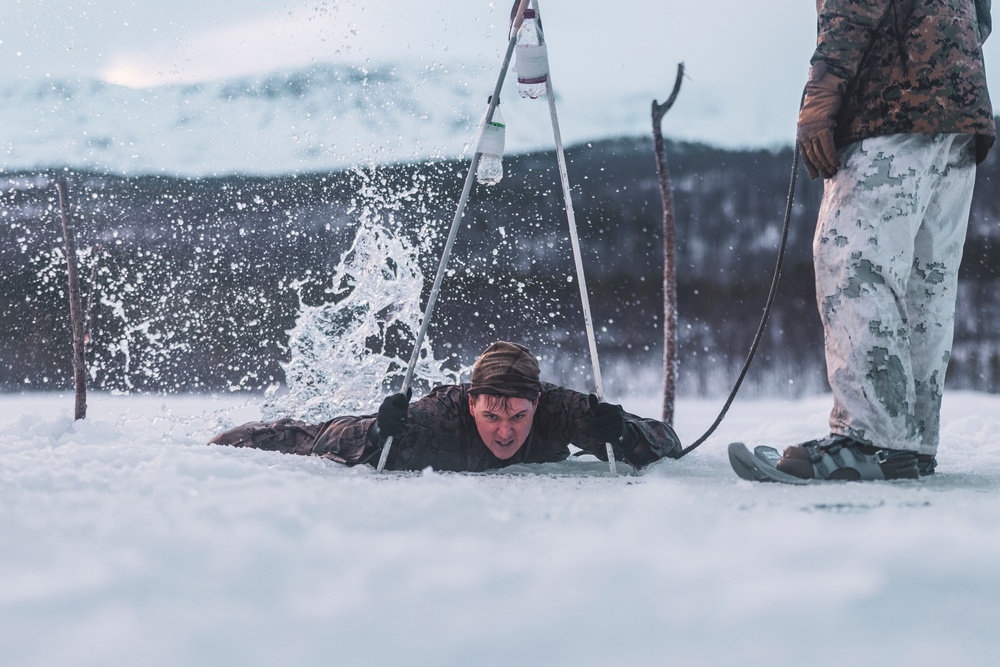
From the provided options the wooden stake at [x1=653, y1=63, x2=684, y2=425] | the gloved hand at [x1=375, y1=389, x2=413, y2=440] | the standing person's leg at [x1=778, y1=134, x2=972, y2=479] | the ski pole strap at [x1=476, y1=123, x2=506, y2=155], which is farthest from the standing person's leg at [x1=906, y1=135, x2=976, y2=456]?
the wooden stake at [x1=653, y1=63, x2=684, y2=425]

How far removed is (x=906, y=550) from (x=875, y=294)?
1.29 metres

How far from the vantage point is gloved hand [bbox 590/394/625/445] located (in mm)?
2748

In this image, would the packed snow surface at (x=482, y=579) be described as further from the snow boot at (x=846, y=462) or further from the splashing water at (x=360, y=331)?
the splashing water at (x=360, y=331)

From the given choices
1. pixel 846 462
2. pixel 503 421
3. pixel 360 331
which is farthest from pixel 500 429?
pixel 360 331

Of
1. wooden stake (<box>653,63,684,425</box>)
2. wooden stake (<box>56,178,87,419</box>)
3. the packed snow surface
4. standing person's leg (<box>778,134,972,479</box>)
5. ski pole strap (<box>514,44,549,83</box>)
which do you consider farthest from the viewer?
wooden stake (<box>653,63,684,425</box>)

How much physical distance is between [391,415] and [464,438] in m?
0.50

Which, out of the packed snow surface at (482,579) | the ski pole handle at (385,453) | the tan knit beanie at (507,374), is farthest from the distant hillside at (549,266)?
the packed snow surface at (482,579)

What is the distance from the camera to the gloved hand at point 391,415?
268cm

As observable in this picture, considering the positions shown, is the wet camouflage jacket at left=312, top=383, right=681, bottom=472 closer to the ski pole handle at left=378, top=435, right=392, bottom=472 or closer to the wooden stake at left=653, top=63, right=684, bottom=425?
the ski pole handle at left=378, top=435, right=392, bottom=472

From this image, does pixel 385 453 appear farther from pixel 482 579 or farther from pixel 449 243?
pixel 482 579

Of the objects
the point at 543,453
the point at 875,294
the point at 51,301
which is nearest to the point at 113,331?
the point at 51,301

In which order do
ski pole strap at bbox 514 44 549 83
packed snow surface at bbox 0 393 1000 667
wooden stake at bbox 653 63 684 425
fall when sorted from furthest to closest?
1. wooden stake at bbox 653 63 684 425
2. ski pole strap at bbox 514 44 549 83
3. packed snow surface at bbox 0 393 1000 667

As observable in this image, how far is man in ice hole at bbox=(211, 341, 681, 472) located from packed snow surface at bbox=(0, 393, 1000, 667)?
4.59 ft

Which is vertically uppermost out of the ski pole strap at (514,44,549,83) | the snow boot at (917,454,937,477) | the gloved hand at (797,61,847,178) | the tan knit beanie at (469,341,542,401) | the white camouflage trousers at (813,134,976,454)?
the ski pole strap at (514,44,549,83)
